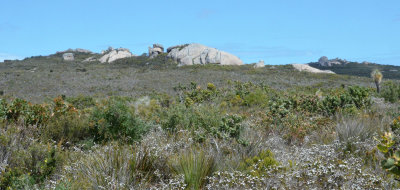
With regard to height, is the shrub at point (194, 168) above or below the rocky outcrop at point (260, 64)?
below

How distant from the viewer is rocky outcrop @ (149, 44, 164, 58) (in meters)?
85.3

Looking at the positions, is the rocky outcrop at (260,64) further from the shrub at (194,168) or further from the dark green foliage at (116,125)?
the shrub at (194,168)

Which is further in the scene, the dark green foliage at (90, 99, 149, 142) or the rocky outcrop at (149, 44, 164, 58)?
the rocky outcrop at (149, 44, 164, 58)

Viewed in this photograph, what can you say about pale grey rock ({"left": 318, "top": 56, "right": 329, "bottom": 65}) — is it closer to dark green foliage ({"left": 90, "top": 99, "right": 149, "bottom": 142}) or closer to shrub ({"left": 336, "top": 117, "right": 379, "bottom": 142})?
shrub ({"left": 336, "top": 117, "right": 379, "bottom": 142})

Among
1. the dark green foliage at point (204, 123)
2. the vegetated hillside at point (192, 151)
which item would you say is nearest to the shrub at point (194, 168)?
the vegetated hillside at point (192, 151)

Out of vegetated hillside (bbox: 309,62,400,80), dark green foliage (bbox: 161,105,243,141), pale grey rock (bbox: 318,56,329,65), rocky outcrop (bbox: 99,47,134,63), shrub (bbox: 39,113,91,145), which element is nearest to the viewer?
dark green foliage (bbox: 161,105,243,141)

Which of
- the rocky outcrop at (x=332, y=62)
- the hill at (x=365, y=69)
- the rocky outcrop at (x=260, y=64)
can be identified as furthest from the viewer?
the rocky outcrop at (x=332, y=62)

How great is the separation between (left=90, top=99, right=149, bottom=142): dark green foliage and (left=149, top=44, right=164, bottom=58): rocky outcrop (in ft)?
253

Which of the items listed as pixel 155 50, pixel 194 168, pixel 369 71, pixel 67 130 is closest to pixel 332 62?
pixel 369 71

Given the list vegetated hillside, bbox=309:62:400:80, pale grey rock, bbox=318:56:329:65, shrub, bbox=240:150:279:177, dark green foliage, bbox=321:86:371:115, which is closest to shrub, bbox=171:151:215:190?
shrub, bbox=240:150:279:177

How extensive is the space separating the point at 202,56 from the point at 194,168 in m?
70.5

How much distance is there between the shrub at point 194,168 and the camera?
5.14 m

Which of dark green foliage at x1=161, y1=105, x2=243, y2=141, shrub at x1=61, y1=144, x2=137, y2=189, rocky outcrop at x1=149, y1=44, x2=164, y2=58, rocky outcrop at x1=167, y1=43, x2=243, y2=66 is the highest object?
rocky outcrop at x1=149, y1=44, x2=164, y2=58

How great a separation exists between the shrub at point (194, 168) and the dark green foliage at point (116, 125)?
8.58 feet
